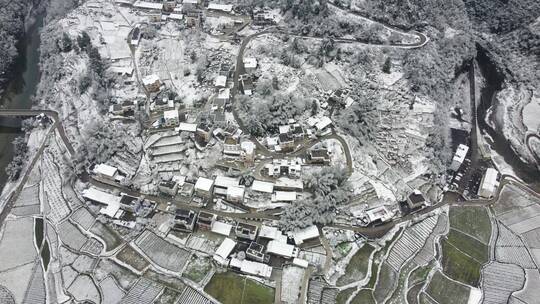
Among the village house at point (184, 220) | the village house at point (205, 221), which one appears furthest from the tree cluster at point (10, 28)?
the village house at point (205, 221)

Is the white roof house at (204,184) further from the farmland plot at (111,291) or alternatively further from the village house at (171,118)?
the farmland plot at (111,291)

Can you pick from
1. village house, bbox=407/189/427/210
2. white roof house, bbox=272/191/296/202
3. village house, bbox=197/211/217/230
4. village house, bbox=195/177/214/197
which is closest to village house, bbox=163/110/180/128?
village house, bbox=195/177/214/197

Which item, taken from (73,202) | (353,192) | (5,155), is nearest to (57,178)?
(73,202)

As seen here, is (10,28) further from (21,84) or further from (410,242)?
(410,242)

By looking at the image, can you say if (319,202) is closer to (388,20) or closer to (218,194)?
(218,194)

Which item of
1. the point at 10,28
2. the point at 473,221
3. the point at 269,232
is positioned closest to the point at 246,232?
the point at 269,232
